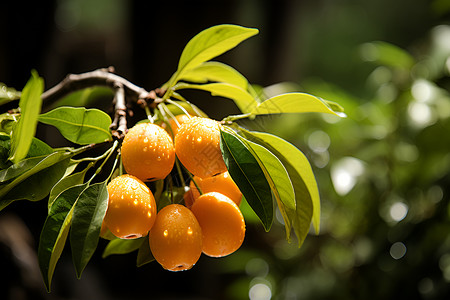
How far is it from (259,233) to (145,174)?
1.07m

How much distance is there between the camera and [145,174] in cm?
38

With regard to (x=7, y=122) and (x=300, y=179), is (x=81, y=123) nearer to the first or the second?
(x=7, y=122)

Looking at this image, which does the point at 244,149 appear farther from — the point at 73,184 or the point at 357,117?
the point at 357,117

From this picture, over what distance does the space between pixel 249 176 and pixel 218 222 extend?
5cm

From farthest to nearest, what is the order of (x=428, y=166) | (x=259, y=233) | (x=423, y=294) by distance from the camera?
Result: (x=259, y=233), (x=428, y=166), (x=423, y=294)

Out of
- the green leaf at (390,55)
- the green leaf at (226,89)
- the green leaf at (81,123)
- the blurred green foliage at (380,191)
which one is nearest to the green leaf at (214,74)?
the green leaf at (226,89)

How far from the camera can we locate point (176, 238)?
1.20 ft

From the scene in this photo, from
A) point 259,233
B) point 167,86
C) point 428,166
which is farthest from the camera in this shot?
point 259,233

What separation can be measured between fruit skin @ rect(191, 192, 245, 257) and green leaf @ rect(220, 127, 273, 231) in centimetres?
3

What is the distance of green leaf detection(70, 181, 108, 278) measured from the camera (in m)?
0.35

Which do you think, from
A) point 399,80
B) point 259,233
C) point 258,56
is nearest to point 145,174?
point 399,80

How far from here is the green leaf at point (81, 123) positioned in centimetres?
41

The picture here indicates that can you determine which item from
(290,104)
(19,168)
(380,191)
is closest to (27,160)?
(19,168)

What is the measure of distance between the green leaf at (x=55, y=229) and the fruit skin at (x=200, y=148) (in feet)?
0.29
